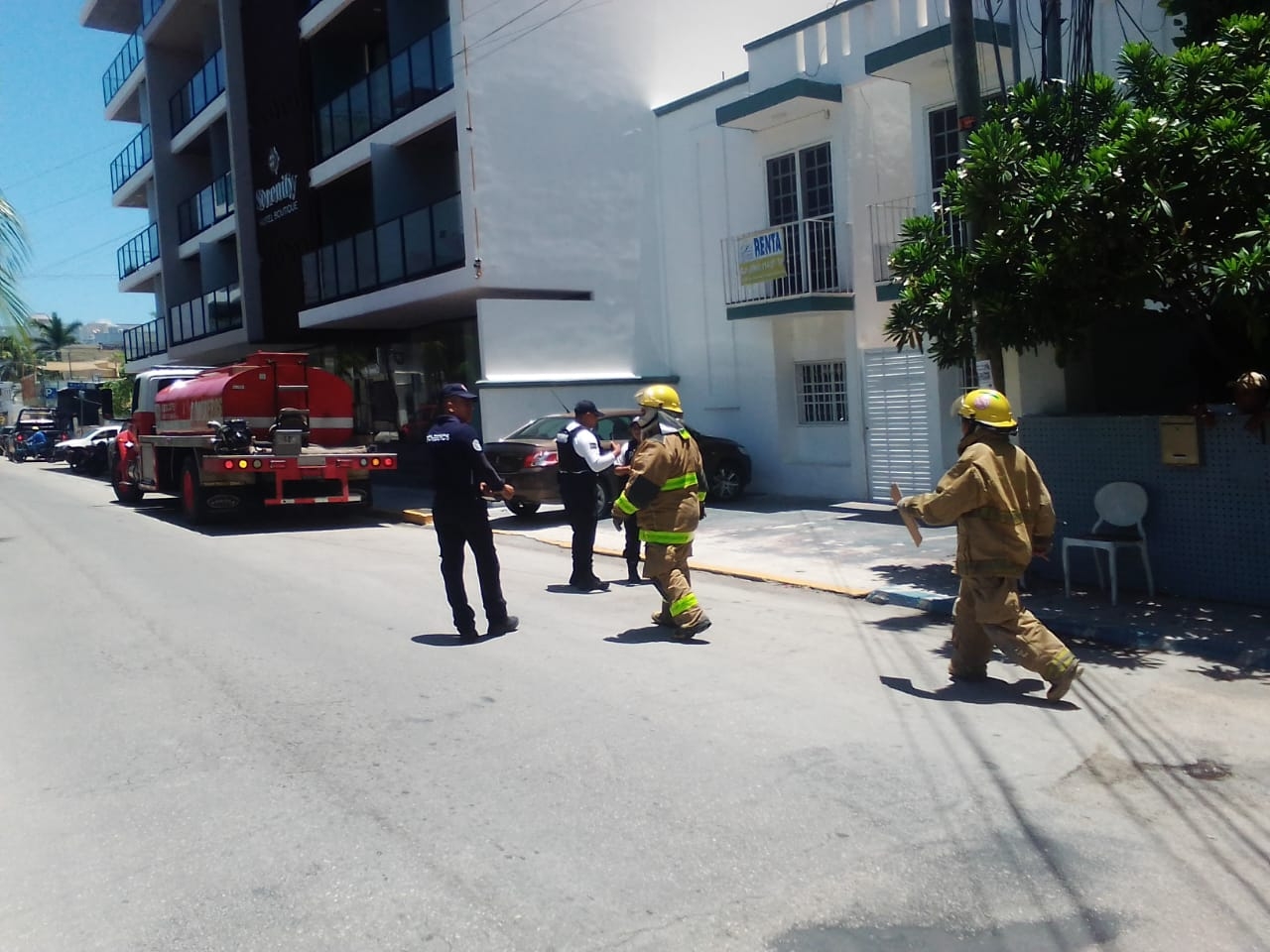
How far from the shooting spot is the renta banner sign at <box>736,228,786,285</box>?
52.4 ft

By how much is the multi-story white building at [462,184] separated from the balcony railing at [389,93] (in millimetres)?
48

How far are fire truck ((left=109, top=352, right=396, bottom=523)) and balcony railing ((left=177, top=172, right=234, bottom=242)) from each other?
1232cm

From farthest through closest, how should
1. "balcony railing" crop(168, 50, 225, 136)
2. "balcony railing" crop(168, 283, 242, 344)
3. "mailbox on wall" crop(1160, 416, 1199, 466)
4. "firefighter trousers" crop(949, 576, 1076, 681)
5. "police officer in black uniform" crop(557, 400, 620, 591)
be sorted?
1. "balcony railing" crop(168, 50, 225, 136)
2. "balcony railing" crop(168, 283, 242, 344)
3. "police officer in black uniform" crop(557, 400, 620, 591)
4. "mailbox on wall" crop(1160, 416, 1199, 466)
5. "firefighter trousers" crop(949, 576, 1076, 681)

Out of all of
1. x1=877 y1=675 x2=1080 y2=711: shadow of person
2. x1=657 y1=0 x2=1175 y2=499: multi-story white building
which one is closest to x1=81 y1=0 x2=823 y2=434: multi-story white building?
x1=657 y1=0 x2=1175 y2=499: multi-story white building

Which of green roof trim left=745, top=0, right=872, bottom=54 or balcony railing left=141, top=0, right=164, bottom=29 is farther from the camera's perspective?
balcony railing left=141, top=0, right=164, bottom=29

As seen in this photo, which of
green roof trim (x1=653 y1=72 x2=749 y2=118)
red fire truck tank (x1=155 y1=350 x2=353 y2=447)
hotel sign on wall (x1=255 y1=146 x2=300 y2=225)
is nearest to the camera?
red fire truck tank (x1=155 y1=350 x2=353 y2=447)

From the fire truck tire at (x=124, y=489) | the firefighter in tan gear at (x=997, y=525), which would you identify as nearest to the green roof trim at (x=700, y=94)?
the fire truck tire at (x=124, y=489)

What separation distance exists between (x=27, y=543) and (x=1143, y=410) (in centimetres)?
1336

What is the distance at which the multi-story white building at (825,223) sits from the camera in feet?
46.3

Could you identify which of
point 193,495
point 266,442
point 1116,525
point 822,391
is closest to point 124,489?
point 193,495

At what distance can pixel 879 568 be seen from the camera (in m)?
10.6

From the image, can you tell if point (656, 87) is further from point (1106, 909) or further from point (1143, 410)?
point (1106, 909)

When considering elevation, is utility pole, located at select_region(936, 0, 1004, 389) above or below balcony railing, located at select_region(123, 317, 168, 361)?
below

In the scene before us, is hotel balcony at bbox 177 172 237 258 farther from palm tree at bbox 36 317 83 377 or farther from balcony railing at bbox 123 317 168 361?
palm tree at bbox 36 317 83 377
